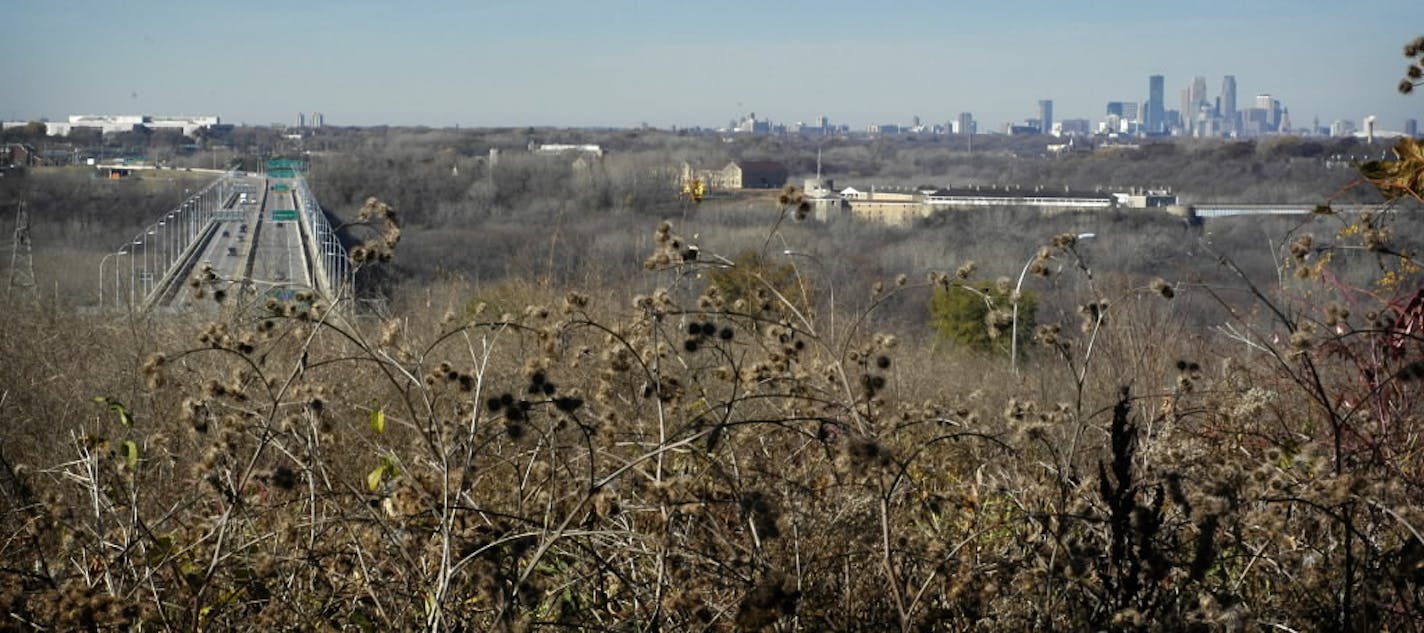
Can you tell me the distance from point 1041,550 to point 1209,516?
0.54 meters

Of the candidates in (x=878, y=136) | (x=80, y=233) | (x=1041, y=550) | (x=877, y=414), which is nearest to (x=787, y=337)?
(x=877, y=414)

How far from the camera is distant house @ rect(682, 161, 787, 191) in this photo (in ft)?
119

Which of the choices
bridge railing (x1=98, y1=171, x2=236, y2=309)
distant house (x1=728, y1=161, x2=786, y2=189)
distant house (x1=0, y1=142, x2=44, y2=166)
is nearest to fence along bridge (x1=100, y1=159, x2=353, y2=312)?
bridge railing (x1=98, y1=171, x2=236, y2=309)

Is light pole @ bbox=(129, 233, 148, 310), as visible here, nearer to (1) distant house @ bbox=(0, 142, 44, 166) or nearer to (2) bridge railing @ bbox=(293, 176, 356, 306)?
(2) bridge railing @ bbox=(293, 176, 356, 306)

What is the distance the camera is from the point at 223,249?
17.0 m

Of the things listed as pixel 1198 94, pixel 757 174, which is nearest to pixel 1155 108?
pixel 1198 94

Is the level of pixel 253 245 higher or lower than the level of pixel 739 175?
lower

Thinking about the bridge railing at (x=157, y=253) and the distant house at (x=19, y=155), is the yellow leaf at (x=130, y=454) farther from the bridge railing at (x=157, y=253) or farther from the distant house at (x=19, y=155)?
the distant house at (x=19, y=155)

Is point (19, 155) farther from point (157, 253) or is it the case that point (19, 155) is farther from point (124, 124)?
point (124, 124)

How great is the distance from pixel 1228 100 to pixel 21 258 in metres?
66.8

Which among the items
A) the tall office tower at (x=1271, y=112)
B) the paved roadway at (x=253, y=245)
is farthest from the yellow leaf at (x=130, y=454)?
the tall office tower at (x=1271, y=112)

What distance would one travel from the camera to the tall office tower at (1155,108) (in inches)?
3937

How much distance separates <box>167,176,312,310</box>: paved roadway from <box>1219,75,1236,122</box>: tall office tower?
5464 cm

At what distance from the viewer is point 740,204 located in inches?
1177
